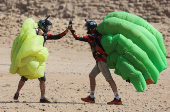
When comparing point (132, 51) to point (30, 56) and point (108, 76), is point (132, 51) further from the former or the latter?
point (30, 56)

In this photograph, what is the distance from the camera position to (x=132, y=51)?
6.95 m

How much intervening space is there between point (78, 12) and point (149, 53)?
2079cm

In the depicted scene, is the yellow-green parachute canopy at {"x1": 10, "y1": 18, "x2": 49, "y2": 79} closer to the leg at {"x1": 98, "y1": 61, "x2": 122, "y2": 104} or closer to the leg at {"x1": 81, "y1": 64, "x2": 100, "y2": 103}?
the leg at {"x1": 81, "y1": 64, "x2": 100, "y2": 103}

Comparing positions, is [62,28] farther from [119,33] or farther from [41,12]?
[119,33]

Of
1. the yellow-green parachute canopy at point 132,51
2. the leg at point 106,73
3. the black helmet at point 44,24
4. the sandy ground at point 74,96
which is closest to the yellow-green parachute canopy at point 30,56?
the black helmet at point 44,24

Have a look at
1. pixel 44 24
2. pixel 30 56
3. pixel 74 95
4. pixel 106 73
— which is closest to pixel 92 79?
pixel 106 73

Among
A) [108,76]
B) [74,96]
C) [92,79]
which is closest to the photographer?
[108,76]

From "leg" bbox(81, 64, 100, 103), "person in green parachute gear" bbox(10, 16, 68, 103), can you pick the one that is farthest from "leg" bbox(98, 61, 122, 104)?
"person in green parachute gear" bbox(10, 16, 68, 103)

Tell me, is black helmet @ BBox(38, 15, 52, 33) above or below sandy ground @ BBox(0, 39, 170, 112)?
above

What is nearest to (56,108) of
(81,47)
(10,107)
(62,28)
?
(10,107)

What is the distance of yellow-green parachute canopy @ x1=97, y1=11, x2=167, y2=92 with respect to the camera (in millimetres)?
6957

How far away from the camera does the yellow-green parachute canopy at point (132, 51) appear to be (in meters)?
6.96

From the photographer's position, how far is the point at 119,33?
7.16m

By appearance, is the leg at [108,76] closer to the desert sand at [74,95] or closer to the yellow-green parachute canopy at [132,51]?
the yellow-green parachute canopy at [132,51]
